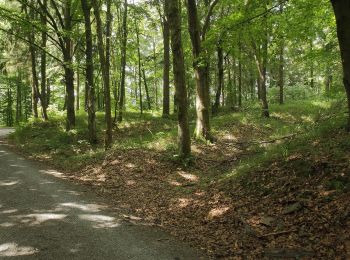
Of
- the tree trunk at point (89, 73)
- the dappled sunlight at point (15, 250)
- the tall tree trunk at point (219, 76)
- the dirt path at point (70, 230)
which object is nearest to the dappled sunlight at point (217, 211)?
the dirt path at point (70, 230)

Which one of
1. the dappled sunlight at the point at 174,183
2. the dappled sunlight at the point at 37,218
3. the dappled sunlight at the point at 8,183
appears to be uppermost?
the dappled sunlight at the point at 8,183

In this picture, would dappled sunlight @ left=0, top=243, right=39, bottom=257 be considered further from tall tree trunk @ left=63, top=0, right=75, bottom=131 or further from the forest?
tall tree trunk @ left=63, top=0, right=75, bottom=131

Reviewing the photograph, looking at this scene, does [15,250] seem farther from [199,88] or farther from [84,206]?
[199,88]

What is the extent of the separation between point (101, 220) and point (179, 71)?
20.5 ft

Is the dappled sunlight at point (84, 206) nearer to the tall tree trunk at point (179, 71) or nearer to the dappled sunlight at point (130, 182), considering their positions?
the dappled sunlight at point (130, 182)

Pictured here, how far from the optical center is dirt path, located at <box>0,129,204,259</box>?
18.3ft

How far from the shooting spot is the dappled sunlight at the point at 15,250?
17.8 feet

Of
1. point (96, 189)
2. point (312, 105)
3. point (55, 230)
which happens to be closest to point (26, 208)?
point (55, 230)

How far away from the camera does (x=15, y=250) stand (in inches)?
218

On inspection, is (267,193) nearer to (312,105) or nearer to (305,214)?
(305,214)

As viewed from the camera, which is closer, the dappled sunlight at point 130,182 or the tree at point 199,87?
the dappled sunlight at point 130,182

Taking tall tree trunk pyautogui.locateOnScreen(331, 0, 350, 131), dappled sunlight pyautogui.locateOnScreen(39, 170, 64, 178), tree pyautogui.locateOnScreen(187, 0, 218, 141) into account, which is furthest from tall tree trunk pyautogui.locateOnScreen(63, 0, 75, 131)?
tall tree trunk pyautogui.locateOnScreen(331, 0, 350, 131)

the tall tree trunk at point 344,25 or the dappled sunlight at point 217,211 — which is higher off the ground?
the tall tree trunk at point 344,25

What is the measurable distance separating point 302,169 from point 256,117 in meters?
14.4
